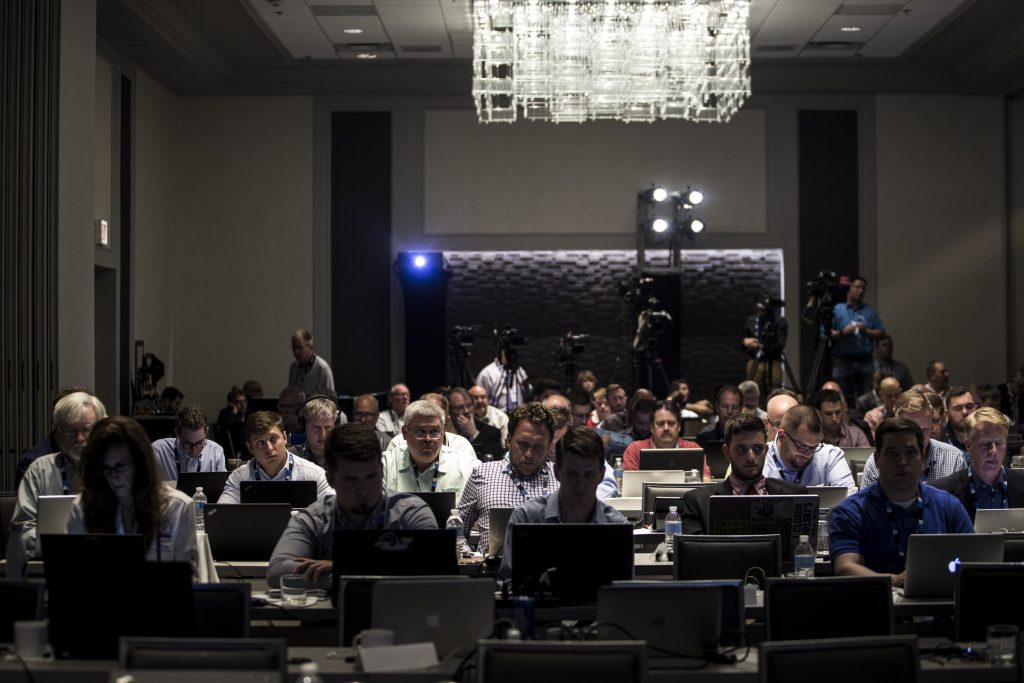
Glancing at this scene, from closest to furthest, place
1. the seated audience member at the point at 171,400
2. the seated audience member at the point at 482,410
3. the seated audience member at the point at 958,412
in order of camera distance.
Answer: the seated audience member at the point at 958,412 < the seated audience member at the point at 482,410 < the seated audience member at the point at 171,400

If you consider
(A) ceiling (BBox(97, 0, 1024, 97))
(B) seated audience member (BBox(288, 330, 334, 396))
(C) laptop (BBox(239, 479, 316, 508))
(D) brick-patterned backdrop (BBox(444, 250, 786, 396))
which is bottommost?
(C) laptop (BBox(239, 479, 316, 508))

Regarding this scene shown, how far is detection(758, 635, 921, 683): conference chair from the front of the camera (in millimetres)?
3145

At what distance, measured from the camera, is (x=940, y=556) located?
4449 millimetres

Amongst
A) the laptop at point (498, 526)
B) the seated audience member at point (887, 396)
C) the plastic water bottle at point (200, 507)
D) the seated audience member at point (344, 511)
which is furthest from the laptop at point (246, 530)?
the seated audience member at point (887, 396)

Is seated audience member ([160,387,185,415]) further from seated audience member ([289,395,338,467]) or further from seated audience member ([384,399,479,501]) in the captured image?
seated audience member ([384,399,479,501])

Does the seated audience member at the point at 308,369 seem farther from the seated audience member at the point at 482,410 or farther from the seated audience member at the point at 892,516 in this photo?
the seated audience member at the point at 892,516

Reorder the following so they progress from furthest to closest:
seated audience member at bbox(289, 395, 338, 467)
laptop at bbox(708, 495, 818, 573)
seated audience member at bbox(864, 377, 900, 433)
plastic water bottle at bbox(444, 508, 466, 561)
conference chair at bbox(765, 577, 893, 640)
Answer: seated audience member at bbox(864, 377, 900, 433) < seated audience member at bbox(289, 395, 338, 467) < plastic water bottle at bbox(444, 508, 466, 561) < laptop at bbox(708, 495, 818, 573) < conference chair at bbox(765, 577, 893, 640)

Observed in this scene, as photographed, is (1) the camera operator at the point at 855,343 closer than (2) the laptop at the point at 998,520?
No

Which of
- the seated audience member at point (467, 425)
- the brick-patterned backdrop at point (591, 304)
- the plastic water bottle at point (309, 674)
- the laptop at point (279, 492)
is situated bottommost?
→ the plastic water bottle at point (309, 674)

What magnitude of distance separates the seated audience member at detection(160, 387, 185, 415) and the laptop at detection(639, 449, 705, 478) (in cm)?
757

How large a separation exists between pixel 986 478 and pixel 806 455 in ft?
3.09

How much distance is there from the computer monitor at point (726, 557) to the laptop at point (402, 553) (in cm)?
94

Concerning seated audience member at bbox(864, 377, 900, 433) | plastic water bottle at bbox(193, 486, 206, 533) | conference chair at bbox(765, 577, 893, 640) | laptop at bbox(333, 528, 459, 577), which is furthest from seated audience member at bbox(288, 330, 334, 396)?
conference chair at bbox(765, 577, 893, 640)

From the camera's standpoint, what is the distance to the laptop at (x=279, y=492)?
573cm
